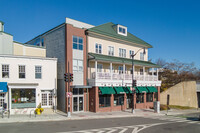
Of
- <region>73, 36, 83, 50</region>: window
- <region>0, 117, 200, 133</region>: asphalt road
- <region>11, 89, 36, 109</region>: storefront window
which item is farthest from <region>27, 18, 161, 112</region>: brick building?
<region>0, 117, 200, 133</region>: asphalt road

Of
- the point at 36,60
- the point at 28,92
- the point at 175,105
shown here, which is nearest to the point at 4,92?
the point at 28,92

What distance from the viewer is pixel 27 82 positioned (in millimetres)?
25062

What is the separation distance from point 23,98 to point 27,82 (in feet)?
6.89

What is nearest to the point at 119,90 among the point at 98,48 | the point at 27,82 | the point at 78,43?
the point at 98,48

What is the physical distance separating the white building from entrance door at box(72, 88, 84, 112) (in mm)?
2693

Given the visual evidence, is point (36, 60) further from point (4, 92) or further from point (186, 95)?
point (186, 95)

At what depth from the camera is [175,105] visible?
43.7 meters

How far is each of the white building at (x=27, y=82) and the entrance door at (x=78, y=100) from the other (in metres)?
2.69

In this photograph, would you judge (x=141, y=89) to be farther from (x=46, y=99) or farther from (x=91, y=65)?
(x=46, y=99)

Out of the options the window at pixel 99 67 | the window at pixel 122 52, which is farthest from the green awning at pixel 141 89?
the window at pixel 99 67

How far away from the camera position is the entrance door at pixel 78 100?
89.0ft

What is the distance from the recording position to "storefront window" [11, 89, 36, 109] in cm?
2385

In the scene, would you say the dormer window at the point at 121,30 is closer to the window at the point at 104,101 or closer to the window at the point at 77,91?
the window at the point at 104,101

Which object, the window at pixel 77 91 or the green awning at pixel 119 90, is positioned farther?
the green awning at pixel 119 90
